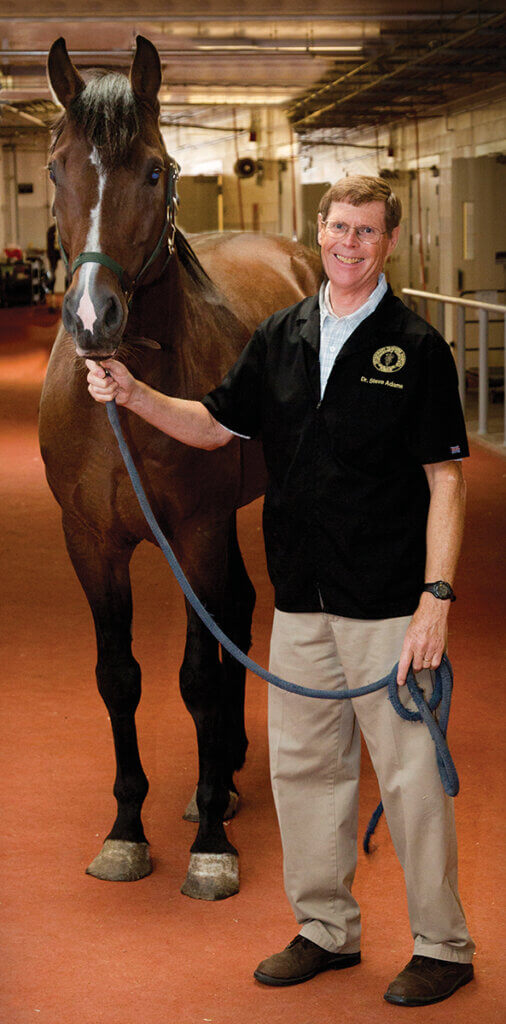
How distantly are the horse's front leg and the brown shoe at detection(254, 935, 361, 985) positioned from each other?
22.0 inches

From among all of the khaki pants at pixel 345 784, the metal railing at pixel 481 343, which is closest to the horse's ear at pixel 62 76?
the khaki pants at pixel 345 784

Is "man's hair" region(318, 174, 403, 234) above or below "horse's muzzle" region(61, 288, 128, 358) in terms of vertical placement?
above

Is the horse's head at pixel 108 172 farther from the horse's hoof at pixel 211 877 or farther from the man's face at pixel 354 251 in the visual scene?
the horse's hoof at pixel 211 877

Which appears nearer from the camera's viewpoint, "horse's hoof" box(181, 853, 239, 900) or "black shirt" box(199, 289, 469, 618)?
"black shirt" box(199, 289, 469, 618)

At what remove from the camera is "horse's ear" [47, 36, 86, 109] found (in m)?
2.22

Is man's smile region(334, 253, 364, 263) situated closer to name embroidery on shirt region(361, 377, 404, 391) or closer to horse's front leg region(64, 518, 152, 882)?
name embroidery on shirt region(361, 377, 404, 391)

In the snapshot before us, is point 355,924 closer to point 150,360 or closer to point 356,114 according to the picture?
point 150,360

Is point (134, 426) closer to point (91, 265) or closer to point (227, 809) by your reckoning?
point (91, 265)

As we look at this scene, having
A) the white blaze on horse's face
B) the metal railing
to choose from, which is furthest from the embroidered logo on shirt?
the metal railing

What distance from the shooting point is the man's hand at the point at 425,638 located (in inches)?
79.7

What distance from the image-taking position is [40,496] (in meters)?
7.11

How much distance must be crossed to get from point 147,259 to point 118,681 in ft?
3.54

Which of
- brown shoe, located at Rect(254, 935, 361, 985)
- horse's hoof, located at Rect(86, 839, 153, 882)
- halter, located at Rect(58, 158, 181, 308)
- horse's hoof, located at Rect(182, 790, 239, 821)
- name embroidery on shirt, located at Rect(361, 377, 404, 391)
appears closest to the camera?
name embroidery on shirt, located at Rect(361, 377, 404, 391)

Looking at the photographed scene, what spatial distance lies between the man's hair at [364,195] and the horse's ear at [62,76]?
0.57 meters
